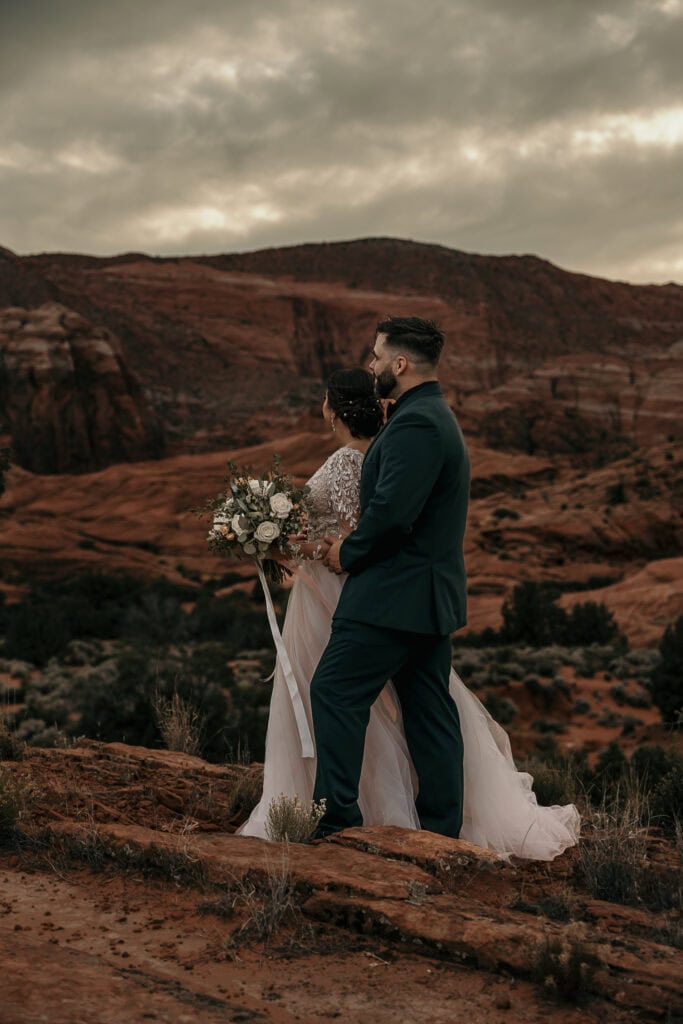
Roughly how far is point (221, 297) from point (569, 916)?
77.2m

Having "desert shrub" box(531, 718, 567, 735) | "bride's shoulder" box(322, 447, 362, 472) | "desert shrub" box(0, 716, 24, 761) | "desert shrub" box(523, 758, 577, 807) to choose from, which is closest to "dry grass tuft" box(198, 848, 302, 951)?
"bride's shoulder" box(322, 447, 362, 472)

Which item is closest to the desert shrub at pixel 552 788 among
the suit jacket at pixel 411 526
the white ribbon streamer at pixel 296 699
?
the white ribbon streamer at pixel 296 699

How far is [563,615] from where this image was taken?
23.3 metres

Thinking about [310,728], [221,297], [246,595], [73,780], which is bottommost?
[246,595]

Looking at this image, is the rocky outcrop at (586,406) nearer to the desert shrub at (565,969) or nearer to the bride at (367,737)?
the bride at (367,737)

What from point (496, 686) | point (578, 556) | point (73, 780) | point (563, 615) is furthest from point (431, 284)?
point (73, 780)

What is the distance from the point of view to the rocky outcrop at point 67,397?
5197cm

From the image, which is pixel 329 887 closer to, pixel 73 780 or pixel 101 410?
pixel 73 780

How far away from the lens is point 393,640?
3949mm

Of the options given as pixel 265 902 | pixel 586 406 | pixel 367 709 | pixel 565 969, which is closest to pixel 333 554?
pixel 367 709

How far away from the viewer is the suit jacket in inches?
149

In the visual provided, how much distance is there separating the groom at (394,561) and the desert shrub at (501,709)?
11.8 meters

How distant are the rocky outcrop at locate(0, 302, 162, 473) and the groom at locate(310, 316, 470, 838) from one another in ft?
161

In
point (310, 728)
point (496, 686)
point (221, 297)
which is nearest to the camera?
point (310, 728)
